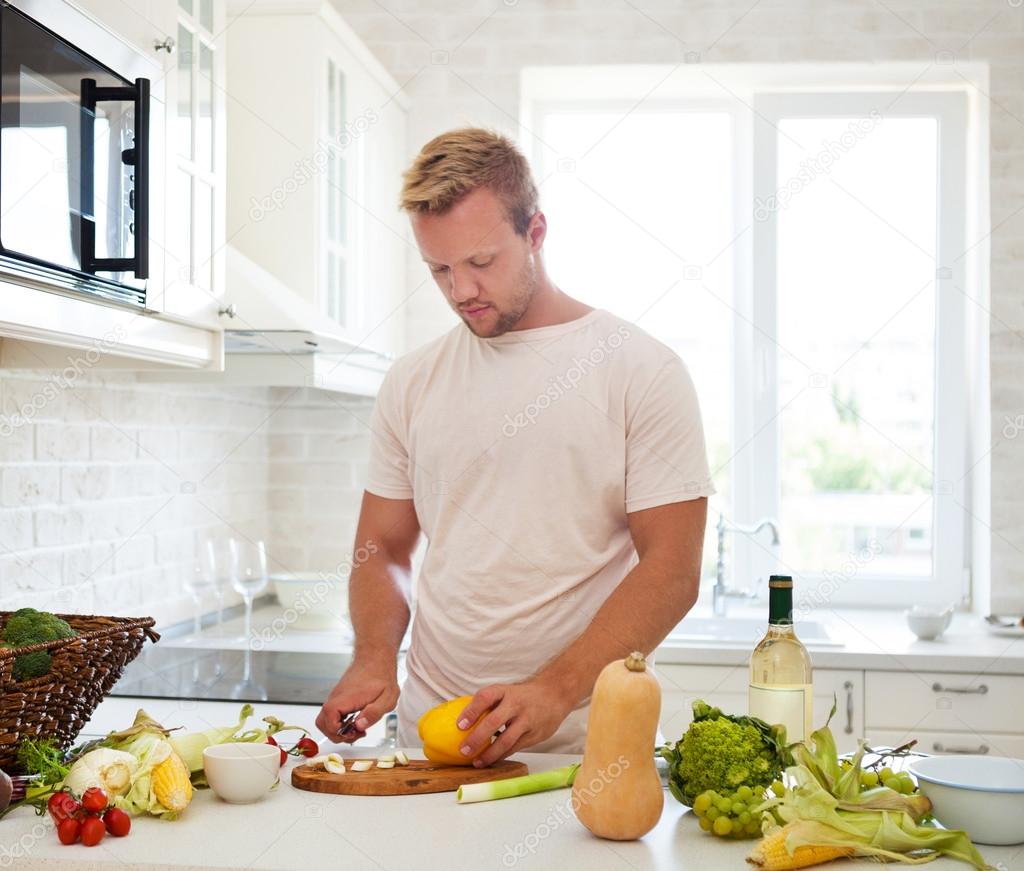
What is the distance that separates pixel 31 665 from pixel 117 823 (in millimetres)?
304

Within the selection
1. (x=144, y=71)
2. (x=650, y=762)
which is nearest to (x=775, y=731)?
(x=650, y=762)

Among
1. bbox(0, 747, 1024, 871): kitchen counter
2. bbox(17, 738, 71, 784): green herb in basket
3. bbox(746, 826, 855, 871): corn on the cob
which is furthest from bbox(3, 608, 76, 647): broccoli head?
bbox(746, 826, 855, 871): corn on the cob

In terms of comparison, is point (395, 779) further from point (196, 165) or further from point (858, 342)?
point (858, 342)

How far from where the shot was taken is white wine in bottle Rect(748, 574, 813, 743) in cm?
134

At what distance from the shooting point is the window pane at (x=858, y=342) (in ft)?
11.6

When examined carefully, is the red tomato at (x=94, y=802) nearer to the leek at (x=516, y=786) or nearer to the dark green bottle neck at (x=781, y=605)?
the leek at (x=516, y=786)

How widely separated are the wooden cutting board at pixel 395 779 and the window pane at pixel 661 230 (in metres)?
2.32

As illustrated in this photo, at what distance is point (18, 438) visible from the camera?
2.17 meters

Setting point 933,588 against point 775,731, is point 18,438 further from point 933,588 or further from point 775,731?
point 933,588

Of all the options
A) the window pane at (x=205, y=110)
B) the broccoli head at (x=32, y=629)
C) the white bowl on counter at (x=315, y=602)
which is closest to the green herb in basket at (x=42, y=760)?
A: the broccoli head at (x=32, y=629)

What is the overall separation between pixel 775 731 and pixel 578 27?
8.61 ft

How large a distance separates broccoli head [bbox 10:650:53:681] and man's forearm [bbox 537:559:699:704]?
63 cm

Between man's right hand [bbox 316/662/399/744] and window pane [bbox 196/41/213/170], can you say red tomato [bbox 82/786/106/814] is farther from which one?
window pane [bbox 196/41/213/170]

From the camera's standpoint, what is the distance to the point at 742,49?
3.38 m
